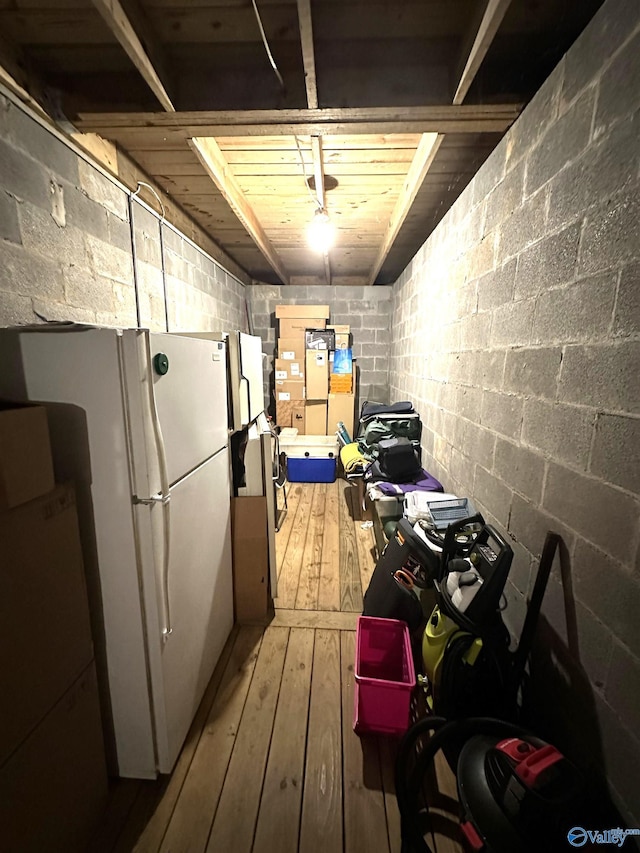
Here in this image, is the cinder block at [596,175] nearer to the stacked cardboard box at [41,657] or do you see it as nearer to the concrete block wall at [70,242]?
the stacked cardboard box at [41,657]

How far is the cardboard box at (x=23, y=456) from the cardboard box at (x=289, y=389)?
3.79 m

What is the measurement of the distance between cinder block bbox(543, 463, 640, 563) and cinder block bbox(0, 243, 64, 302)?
2.06 metres

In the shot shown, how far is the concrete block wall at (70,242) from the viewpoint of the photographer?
4.13 ft

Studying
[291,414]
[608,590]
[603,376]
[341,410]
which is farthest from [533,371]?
[291,414]

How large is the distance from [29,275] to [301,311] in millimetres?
3522

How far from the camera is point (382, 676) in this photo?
1.58 meters

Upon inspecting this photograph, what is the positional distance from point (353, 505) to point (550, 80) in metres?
3.09

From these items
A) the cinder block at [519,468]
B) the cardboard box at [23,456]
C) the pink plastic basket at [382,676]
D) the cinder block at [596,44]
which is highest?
the cinder block at [596,44]

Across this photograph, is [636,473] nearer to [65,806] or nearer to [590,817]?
[590,817]

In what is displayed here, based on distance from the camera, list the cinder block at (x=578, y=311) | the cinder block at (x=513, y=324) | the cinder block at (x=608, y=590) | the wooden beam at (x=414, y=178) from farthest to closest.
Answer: the wooden beam at (x=414, y=178) → the cinder block at (x=513, y=324) → the cinder block at (x=578, y=311) → the cinder block at (x=608, y=590)

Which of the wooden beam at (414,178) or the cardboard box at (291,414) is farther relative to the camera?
the cardboard box at (291,414)

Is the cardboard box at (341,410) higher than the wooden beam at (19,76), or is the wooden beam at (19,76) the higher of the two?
the wooden beam at (19,76)

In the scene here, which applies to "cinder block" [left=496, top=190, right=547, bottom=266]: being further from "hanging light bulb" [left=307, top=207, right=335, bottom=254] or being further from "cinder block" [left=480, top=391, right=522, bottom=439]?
"hanging light bulb" [left=307, top=207, right=335, bottom=254]

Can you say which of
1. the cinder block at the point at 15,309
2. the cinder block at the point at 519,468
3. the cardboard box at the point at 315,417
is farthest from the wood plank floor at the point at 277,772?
the cardboard box at the point at 315,417
